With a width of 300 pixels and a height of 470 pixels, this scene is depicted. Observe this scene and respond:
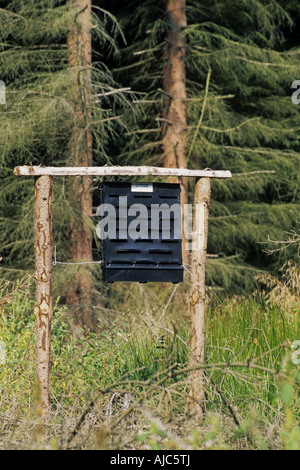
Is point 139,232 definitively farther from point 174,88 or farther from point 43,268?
point 174,88

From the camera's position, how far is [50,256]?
198 inches

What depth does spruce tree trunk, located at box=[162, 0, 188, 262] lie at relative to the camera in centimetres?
1044

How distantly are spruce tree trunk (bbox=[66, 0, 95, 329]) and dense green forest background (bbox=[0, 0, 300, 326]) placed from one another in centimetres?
9

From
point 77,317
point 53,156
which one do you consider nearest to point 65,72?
point 53,156

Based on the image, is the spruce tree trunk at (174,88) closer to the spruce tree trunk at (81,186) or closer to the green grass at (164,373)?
the spruce tree trunk at (81,186)

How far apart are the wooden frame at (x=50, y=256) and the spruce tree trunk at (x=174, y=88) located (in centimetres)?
524

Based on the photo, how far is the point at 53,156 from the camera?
1002 cm

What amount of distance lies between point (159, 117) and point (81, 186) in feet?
7.79

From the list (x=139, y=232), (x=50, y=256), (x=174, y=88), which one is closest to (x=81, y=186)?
(x=174, y=88)

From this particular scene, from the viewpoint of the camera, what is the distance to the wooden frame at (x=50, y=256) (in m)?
4.87

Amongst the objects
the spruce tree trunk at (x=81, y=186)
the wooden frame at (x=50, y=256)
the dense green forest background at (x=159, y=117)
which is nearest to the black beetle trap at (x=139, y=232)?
the wooden frame at (x=50, y=256)

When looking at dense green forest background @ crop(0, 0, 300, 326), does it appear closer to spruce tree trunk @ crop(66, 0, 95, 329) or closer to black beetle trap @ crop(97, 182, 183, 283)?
spruce tree trunk @ crop(66, 0, 95, 329)

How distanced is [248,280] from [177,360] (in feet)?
18.0

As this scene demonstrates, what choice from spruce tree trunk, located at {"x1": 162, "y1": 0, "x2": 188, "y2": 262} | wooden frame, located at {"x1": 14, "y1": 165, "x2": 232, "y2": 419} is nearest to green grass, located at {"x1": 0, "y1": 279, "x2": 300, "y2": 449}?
wooden frame, located at {"x1": 14, "y1": 165, "x2": 232, "y2": 419}
